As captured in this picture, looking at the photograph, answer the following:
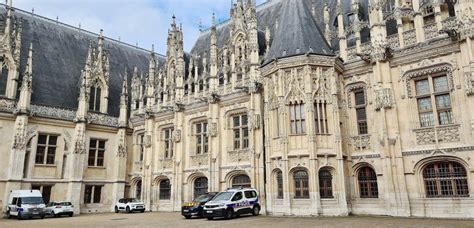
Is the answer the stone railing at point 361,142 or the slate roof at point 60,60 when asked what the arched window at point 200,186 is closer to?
the stone railing at point 361,142

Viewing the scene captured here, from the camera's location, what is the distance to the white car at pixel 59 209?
79.4ft

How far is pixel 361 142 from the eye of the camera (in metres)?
19.7

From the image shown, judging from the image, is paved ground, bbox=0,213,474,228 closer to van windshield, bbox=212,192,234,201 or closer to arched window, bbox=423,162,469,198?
van windshield, bbox=212,192,234,201

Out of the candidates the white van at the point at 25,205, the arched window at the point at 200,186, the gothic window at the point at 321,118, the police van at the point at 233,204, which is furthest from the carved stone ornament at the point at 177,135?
the gothic window at the point at 321,118

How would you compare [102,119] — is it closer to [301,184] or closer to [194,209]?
[194,209]

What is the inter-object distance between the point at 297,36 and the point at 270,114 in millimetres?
4892

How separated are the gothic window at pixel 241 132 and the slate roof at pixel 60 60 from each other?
43.8ft

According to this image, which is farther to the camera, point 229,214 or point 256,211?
point 256,211

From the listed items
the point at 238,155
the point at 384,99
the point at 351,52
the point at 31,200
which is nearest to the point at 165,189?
the point at 238,155

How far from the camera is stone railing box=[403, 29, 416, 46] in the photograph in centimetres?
1867

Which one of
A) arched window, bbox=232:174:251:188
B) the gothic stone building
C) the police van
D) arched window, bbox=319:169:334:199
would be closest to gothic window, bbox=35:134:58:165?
the gothic stone building

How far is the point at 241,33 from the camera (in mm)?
25625

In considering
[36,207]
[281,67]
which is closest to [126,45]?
[36,207]

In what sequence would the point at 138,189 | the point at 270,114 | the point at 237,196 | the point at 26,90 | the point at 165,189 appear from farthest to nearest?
the point at 138,189
the point at 165,189
the point at 26,90
the point at 270,114
the point at 237,196
